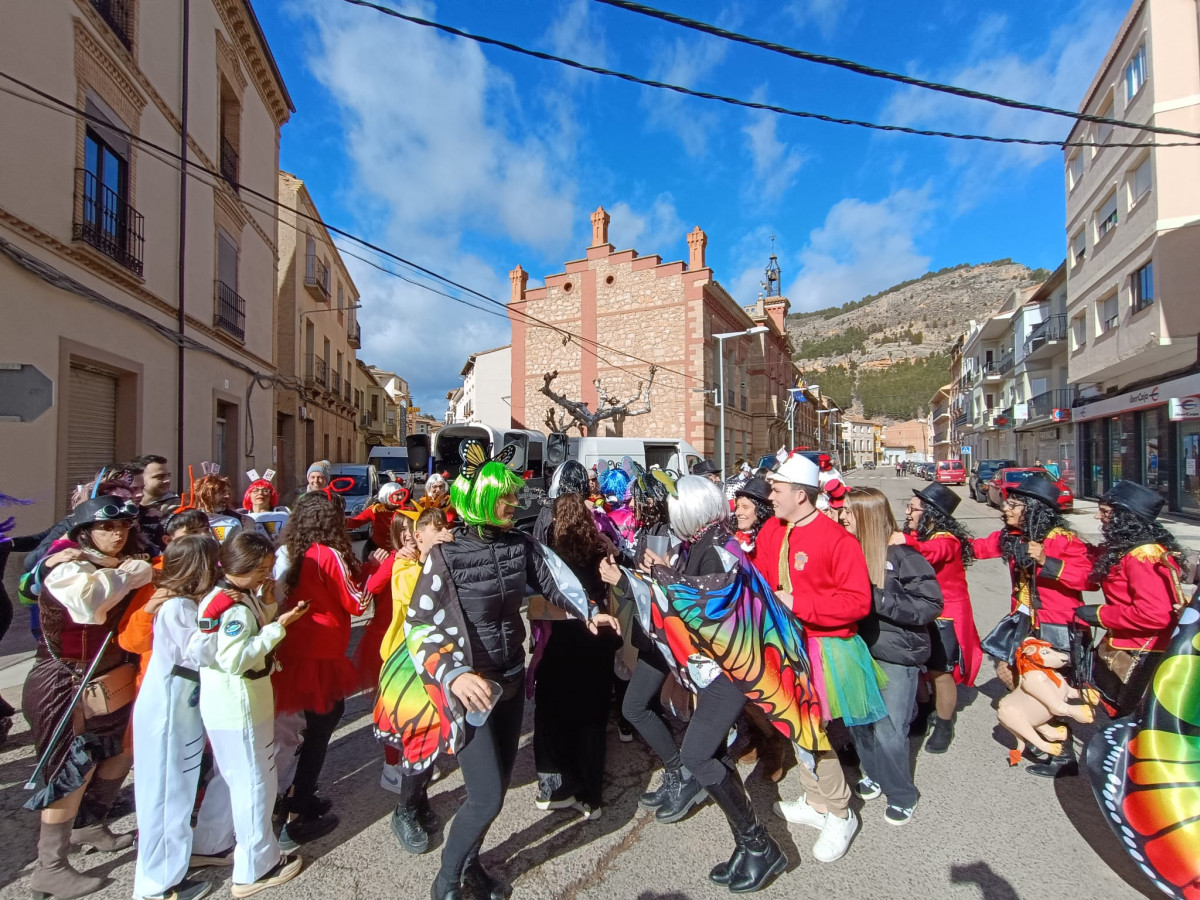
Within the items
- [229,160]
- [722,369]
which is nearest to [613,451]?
[722,369]

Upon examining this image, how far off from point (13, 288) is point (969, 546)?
10.6m

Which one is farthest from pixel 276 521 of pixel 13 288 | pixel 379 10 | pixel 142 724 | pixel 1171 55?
pixel 1171 55

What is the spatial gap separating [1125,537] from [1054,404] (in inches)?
1166

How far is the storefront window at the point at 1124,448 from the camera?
715 inches

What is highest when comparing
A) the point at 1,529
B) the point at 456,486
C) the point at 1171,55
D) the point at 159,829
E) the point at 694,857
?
the point at 1171,55

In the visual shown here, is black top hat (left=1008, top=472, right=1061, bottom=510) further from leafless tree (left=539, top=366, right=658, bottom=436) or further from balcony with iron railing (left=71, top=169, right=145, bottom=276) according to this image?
leafless tree (left=539, top=366, right=658, bottom=436)

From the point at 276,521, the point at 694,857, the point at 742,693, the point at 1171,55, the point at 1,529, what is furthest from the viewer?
the point at 1171,55

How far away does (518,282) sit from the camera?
101ft

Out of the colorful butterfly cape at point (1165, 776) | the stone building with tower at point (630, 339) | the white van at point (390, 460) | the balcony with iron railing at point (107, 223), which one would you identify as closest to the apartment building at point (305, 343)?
the white van at point (390, 460)

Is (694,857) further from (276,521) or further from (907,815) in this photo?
(276,521)

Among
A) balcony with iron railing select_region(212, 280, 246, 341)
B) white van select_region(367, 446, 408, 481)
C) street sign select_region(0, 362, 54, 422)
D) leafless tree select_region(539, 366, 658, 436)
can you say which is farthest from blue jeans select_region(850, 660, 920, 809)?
leafless tree select_region(539, 366, 658, 436)

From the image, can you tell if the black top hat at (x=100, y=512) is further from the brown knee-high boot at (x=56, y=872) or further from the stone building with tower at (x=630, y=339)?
the stone building with tower at (x=630, y=339)

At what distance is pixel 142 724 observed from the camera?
228cm

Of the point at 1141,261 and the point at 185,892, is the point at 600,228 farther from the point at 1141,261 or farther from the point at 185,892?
the point at 185,892
